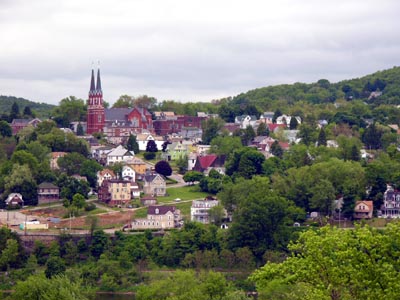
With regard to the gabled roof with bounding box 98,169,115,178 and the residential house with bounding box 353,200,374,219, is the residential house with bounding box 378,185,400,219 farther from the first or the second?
the gabled roof with bounding box 98,169,115,178

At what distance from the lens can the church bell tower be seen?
8281 cm

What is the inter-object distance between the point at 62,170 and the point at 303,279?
4858 centimetres

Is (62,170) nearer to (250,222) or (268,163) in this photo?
(268,163)

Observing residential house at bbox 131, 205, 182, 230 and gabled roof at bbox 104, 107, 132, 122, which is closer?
residential house at bbox 131, 205, 182, 230

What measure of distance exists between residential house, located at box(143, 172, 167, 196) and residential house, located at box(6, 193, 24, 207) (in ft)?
25.2

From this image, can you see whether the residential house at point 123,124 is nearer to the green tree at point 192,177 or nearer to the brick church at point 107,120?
the brick church at point 107,120

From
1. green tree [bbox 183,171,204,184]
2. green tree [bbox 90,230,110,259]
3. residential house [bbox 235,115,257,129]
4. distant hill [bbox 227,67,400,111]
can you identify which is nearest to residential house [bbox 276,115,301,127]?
residential house [bbox 235,115,257,129]

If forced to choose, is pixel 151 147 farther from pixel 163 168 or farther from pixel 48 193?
pixel 48 193

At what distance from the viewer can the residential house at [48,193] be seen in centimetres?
6194

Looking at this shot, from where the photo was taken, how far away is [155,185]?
64.0 meters

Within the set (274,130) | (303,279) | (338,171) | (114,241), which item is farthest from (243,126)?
(303,279)

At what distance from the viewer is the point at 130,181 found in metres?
64.3

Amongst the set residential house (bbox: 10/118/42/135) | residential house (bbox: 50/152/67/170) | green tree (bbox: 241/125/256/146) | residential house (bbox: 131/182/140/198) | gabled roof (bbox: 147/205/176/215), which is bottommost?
gabled roof (bbox: 147/205/176/215)

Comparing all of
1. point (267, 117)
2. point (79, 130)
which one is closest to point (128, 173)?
point (79, 130)
